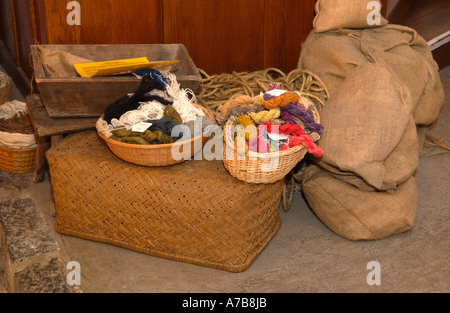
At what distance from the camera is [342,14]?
2936mm

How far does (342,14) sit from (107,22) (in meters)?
1.25

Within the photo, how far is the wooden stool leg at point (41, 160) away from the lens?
9.06ft

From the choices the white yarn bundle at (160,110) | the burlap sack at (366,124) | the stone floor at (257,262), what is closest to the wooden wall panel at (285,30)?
the burlap sack at (366,124)

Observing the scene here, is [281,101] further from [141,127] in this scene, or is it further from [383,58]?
[383,58]

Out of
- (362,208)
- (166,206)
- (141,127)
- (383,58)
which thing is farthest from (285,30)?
(166,206)

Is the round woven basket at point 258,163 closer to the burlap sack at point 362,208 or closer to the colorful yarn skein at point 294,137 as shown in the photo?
the colorful yarn skein at point 294,137

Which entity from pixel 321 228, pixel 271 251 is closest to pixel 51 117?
pixel 271 251

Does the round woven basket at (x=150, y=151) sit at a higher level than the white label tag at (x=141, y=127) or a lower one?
lower

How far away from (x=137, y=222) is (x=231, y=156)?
0.51m

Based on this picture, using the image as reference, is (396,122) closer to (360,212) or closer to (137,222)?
(360,212)

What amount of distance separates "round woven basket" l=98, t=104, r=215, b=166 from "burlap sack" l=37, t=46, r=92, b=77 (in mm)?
574

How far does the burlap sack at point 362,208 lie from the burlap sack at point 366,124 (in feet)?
0.23

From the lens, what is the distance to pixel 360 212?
2.45 m

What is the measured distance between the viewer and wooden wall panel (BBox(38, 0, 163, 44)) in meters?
2.69
